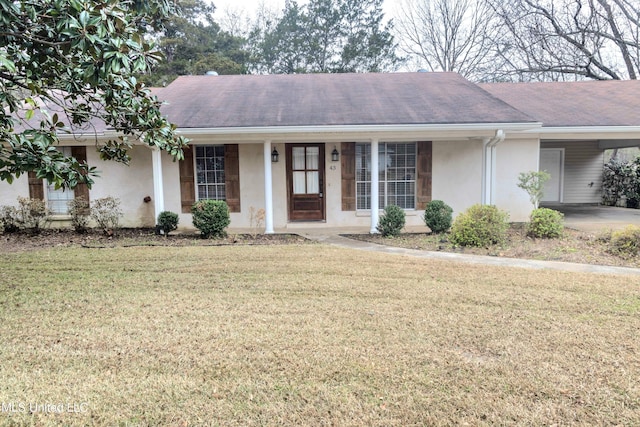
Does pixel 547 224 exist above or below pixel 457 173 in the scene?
below

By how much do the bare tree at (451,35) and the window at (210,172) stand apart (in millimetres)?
18174

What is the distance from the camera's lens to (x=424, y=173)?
957 cm

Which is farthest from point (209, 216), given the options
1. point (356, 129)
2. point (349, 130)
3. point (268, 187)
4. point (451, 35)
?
point (451, 35)

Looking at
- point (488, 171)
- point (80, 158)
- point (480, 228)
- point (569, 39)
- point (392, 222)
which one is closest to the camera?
point (480, 228)

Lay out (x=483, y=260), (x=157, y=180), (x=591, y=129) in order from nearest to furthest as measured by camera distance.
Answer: (x=483, y=260), (x=157, y=180), (x=591, y=129)

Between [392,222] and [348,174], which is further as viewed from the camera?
[348,174]

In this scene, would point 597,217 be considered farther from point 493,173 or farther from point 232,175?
point 232,175

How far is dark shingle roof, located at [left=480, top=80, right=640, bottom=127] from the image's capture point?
9.79 meters

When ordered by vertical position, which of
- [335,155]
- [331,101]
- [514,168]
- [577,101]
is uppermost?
[577,101]

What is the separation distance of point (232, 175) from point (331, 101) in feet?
9.99

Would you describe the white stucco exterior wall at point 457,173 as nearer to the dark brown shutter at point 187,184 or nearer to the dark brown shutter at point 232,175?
the dark brown shutter at point 232,175

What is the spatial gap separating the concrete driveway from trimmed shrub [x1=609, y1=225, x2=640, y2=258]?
1466 millimetres

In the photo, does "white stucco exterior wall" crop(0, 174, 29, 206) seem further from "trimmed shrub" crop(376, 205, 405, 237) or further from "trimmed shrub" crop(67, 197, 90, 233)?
"trimmed shrub" crop(376, 205, 405, 237)

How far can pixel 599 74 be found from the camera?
21.4 metres
